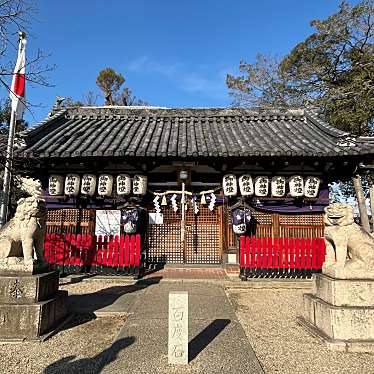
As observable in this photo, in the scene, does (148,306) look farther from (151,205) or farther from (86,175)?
(86,175)

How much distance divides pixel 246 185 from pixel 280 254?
2.68 metres

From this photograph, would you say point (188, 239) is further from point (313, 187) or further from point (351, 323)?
point (351, 323)

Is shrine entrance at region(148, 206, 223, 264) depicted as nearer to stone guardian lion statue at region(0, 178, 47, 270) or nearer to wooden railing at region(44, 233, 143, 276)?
wooden railing at region(44, 233, 143, 276)

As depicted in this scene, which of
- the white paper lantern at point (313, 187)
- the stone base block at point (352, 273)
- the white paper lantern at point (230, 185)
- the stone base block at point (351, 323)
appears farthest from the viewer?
the white paper lantern at point (230, 185)

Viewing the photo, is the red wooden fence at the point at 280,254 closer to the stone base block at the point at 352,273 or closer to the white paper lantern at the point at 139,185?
the white paper lantern at the point at 139,185

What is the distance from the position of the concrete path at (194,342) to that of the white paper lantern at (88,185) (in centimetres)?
481

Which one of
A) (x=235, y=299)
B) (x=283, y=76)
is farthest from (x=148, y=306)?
(x=283, y=76)

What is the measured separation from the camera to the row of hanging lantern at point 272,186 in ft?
34.2

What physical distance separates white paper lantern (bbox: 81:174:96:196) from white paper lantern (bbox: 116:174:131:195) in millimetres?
908

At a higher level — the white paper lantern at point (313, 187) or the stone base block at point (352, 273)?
the white paper lantern at point (313, 187)

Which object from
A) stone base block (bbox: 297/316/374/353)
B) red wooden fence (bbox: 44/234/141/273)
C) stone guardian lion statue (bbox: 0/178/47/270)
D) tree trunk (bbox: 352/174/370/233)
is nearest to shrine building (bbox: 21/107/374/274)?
red wooden fence (bbox: 44/234/141/273)

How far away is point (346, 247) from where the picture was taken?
5066mm

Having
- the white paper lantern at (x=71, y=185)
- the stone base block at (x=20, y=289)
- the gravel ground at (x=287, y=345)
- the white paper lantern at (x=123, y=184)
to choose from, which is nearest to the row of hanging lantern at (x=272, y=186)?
the white paper lantern at (x=123, y=184)

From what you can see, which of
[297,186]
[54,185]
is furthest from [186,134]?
[54,185]
